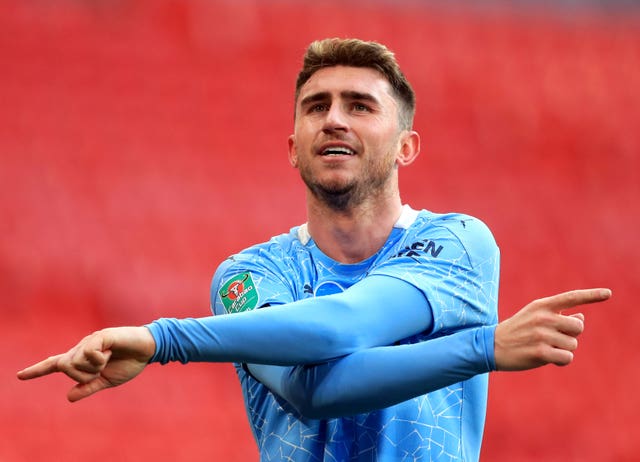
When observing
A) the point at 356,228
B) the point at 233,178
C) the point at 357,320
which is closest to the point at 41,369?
the point at 357,320

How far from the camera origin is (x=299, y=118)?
291cm

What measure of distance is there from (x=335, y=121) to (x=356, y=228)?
0.28m

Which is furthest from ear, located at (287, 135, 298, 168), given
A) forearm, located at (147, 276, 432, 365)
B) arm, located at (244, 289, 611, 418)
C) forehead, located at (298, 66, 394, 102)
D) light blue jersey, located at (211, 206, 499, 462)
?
arm, located at (244, 289, 611, 418)

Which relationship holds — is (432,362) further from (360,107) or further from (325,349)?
(360,107)

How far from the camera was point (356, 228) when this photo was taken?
9.12 ft

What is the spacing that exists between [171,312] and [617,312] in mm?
3246

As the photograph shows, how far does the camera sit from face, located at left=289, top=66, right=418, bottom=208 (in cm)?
276

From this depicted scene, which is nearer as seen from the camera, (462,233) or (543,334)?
(543,334)

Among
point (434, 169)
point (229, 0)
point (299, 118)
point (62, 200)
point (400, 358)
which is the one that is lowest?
point (400, 358)

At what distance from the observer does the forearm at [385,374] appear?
2180 mm

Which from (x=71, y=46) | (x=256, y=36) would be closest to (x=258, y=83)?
(x=256, y=36)

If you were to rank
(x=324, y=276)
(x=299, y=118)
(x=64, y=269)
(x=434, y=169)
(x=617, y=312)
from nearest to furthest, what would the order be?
(x=324, y=276) → (x=299, y=118) → (x=64, y=269) → (x=617, y=312) → (x=434, y=169)

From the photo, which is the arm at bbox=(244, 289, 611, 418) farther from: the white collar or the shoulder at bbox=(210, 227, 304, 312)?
the white collar

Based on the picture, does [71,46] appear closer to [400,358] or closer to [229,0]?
[229,0]
